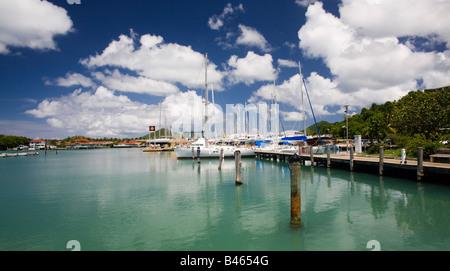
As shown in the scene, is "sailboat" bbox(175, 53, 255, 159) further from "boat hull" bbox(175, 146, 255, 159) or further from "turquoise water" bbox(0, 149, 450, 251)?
"turquoise water" bbox(0, 149, 450, 251)

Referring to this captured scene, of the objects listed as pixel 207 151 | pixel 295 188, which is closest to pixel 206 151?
pixel 207 151

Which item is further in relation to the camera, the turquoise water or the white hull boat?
the white hull boat

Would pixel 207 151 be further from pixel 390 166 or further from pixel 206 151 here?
pixel 390 166

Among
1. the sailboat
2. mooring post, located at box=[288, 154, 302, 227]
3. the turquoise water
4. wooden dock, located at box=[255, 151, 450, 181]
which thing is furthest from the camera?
the sailboat

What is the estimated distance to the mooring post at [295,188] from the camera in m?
11.3

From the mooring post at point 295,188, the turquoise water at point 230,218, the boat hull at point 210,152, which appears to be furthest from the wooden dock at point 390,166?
the boat hull at point 210,152

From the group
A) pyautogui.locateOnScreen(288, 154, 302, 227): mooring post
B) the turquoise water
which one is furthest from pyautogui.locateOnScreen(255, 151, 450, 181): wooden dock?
pyautogui.locateOnScreen(288, 154, 302, 227): mooring post

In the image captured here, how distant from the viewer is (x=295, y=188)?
1130 centimetres

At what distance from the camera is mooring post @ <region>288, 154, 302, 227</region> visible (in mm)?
11258

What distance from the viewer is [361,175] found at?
27.7 meters

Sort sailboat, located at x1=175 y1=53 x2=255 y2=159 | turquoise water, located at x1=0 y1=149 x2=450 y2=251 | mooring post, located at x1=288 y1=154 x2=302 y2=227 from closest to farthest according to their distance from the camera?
turquoise water, located at x1=0 y1=149 x2=450 y2=251 → mooring post, located at x1=288 y1=154 x2=302 y2=227 → sailboat, located at x1=175 y1=53 x2=255 y2=159
